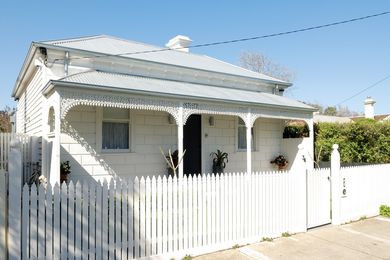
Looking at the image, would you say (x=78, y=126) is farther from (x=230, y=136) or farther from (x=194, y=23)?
(x=194, y=23)

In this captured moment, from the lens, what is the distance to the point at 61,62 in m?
9.12

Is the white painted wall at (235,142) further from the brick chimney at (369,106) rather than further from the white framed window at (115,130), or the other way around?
the brick chimney at (369,106)

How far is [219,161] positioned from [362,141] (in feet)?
18.9

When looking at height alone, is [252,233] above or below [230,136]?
below

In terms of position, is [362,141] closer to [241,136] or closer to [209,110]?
[241,136]

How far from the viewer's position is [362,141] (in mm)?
12562

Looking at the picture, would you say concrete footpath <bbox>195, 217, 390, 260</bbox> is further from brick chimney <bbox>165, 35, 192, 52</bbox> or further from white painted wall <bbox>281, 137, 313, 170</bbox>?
brick chimney <bbox>165, 35, 192, 52</bbox>

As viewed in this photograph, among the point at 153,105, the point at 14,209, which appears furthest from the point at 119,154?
the point at 14,209

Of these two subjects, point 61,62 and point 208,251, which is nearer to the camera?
point 208,251

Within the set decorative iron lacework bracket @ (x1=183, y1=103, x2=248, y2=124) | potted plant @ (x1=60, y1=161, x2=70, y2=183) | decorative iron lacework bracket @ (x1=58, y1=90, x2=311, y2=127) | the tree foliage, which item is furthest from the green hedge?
the tree foliage

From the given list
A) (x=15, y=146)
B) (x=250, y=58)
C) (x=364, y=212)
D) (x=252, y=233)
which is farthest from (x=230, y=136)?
(x=250, y=58)

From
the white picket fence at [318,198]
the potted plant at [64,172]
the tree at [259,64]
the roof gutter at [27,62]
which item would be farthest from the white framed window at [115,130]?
the tree at [259,64]

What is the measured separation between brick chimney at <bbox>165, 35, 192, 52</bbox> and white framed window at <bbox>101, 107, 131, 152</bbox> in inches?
257

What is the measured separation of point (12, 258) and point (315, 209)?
6.23 meters
